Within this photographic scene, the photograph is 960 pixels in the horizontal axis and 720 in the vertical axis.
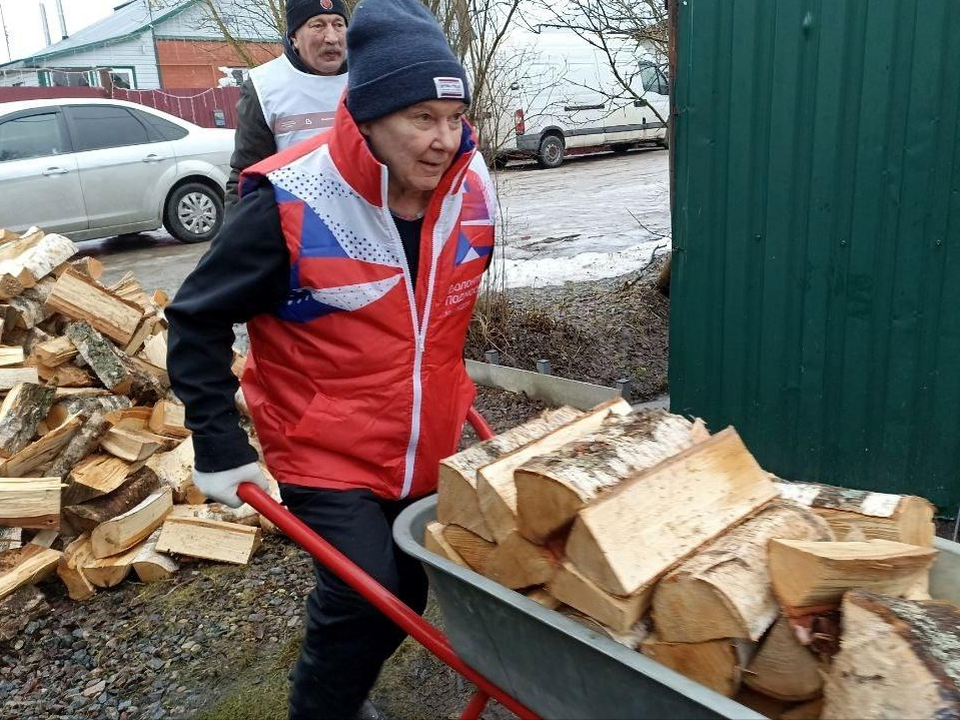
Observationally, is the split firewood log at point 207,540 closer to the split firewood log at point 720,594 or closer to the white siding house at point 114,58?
the split firewood log at point 720,594

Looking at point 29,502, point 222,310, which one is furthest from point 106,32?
point 222,310

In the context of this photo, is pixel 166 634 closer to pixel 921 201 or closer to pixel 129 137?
pixel 921 201

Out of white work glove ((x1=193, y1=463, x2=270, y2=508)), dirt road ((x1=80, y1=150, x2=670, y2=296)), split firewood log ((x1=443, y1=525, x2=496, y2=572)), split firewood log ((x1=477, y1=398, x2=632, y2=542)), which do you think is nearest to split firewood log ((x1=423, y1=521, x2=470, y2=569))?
split firewood log ((x1=443, y1=525, x2=496, y2=572))

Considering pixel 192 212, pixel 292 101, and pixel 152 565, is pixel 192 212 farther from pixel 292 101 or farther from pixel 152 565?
pixel 152 565

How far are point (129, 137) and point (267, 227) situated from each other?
8.20 meters

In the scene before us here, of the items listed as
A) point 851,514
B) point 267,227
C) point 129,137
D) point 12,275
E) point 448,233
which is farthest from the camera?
point 129,137

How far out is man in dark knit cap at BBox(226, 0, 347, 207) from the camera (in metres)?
3.39

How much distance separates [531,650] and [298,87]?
269 centimetres

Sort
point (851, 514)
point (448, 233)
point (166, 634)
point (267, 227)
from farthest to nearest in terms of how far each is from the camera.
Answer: point (166, 634)
point (448, 233)
point (267, 227)
point (851, 514)

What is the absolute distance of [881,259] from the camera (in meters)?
3.21

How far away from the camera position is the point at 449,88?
1851 millimetres

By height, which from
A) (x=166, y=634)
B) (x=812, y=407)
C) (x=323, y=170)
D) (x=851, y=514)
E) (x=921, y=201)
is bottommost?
(x=166, y=634)

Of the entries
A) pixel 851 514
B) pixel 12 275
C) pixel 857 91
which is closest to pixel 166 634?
pixel 12 275

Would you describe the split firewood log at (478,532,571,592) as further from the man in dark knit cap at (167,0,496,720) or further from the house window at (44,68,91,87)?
the house window at (44,68,91,87)
